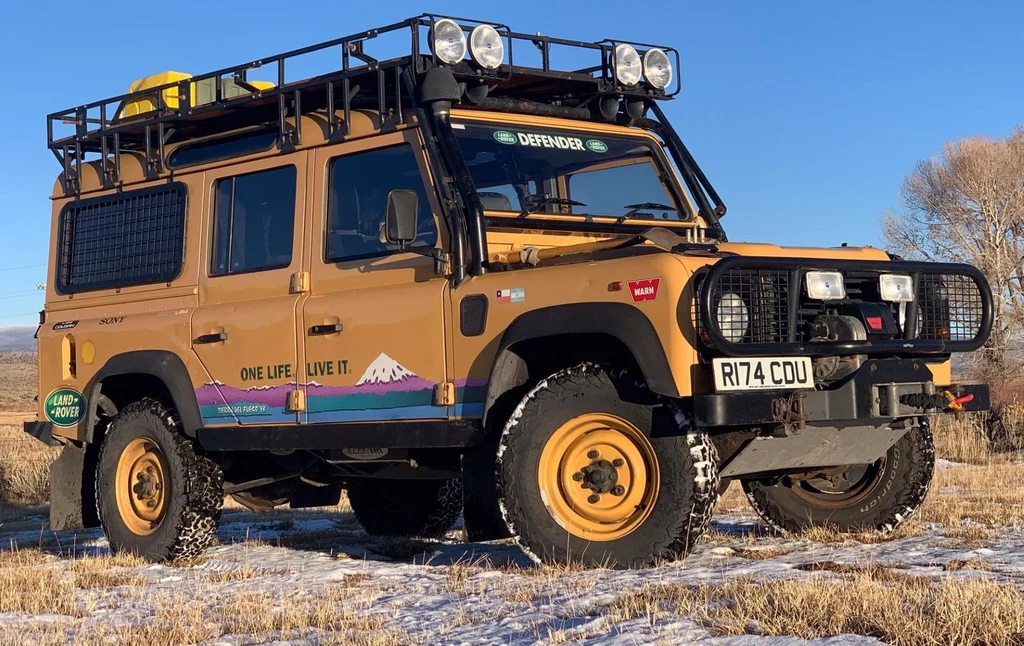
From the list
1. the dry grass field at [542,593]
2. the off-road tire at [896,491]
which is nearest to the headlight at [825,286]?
the dry grass field at [542,593]

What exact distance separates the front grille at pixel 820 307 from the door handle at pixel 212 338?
3.29 m

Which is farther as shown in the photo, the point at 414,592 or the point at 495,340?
the point at 495,340

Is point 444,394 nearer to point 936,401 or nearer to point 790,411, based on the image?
point 790,411

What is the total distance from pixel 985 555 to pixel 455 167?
318cm

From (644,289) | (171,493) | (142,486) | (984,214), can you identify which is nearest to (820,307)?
(644,289)

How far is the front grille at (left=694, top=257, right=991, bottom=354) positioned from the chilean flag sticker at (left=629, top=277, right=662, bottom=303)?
0.18 meters

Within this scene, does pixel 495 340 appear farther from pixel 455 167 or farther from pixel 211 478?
pixel 211 478

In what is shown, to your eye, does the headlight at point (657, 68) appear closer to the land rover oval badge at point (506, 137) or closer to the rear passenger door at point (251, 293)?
the land rover oval badge at point (506, 137)

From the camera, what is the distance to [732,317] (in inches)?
227

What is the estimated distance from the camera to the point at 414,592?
588cm

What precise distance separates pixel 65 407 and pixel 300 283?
226cm

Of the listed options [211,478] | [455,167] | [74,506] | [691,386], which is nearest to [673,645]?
[691,386]

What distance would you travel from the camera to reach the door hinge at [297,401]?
7.45 meters

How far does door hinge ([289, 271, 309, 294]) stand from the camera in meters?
7.50
